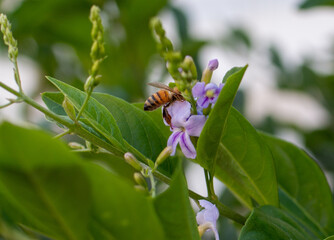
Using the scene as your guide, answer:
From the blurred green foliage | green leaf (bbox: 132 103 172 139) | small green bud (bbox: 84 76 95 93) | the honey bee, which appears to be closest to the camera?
small green bud (bbox: 84 76 95 93)

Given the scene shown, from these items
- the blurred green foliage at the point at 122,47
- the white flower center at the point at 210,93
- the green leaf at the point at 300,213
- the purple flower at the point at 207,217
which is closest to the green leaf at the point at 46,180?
the purple flower at the point at 207,217

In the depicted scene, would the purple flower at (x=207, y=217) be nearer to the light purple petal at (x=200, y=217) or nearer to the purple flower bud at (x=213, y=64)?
the light purple petal at (x=200, y=217)

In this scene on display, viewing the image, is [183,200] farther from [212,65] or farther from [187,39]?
[187,39]

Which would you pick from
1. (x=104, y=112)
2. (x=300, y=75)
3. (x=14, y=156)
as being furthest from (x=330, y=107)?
(x=14, y=156)

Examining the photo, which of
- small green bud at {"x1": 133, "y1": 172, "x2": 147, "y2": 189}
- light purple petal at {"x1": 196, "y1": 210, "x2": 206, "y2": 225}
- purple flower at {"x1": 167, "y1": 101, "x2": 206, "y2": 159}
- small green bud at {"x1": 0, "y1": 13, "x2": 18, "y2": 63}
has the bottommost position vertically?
light purple petal at {"x1": 196, "y1": 210, "x2": 206, "y2": 225}

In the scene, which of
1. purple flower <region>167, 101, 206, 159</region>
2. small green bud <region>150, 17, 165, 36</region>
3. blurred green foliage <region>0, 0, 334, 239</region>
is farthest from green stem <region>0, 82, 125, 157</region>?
blurred green foliage <region>0, 0, 334, 239</region>

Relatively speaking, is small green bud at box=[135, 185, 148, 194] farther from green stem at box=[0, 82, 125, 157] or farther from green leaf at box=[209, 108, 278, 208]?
green leaf at box=[209, 108, 278, 208]

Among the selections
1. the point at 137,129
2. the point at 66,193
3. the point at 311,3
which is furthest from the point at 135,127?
the point at 311,3
